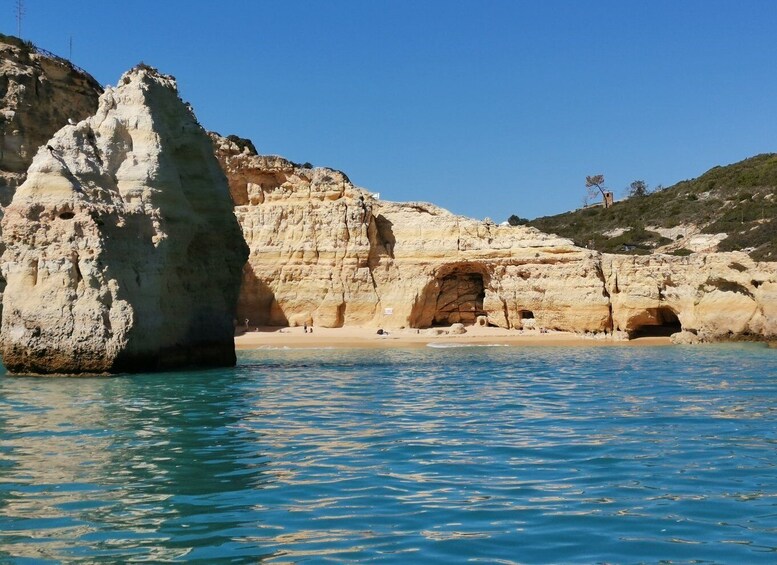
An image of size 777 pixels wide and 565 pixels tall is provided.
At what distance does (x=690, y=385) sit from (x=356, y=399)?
670 cm

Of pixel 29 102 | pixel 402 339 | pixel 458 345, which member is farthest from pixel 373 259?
pixel 29 102

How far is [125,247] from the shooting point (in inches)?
780

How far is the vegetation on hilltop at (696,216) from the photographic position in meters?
56.5

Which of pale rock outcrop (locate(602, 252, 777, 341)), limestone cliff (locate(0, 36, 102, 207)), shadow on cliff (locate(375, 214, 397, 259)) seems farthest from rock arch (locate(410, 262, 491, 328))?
limestone cliff (locate(0, 36, 102, 207))

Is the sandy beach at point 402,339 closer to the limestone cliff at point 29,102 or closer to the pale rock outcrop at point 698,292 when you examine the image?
the pale rock outcrop at point 698,292

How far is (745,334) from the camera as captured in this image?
34.0 meters

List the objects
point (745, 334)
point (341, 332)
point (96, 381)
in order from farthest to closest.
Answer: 1. point (341, 332)
2. point (745, 334)
3. point (96, 381)

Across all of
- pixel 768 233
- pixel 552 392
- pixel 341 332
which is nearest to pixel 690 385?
pixel 552 392

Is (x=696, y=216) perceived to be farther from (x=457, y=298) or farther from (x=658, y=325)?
(x=457, y=298)

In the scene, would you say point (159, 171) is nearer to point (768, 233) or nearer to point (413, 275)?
point (413, 275)

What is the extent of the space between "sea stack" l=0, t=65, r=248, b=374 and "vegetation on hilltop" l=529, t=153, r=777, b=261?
1336 inches

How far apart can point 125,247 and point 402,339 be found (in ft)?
59.5

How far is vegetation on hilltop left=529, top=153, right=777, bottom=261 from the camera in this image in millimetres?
56516

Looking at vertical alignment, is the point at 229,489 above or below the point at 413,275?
below
